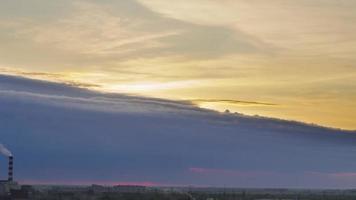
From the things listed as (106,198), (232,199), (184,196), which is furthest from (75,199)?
(232,199)

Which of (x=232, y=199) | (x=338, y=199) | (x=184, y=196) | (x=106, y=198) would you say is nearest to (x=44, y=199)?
(x=106, y=198)

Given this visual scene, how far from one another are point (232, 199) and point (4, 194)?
52.3 meters

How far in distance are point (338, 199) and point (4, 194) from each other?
250 ft

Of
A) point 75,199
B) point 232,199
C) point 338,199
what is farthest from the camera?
point 338,199

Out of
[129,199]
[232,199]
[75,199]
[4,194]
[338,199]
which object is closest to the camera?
[4,194]

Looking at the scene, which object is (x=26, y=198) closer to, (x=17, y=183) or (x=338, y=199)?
(x=17, y=183)

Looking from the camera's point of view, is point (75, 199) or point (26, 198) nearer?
point (26, 198)

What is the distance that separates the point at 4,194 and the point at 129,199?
2576 cm

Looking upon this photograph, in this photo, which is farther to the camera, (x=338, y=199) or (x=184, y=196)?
(x=338, y=199)

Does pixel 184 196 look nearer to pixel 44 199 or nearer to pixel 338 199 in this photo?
pixel 44 199

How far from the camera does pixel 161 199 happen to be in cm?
14862

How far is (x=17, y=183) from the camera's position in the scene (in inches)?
5812

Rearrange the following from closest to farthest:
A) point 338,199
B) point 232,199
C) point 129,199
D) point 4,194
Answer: point 4,194 → point 129,199 → point 232,199 → point 338,199

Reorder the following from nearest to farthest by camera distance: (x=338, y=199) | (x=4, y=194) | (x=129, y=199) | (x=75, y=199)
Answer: (x=4, y=194)
(x=75, y=199)
(x=129, y=199)
(x=338, y=199)
